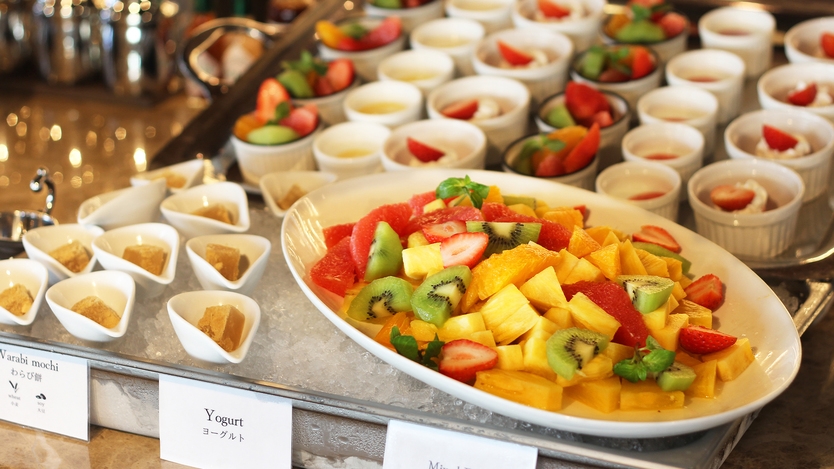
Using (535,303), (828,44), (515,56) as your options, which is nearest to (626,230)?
(535,303)

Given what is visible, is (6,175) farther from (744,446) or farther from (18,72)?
(744,446)

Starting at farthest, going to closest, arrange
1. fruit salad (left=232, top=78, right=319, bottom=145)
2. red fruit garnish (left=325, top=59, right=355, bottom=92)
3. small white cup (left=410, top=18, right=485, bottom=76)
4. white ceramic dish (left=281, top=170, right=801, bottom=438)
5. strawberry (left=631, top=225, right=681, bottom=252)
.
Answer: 1. small white cup (left=410, top=18, right=485, bottom=76)
2. red fruit garnish (left=325, top=59, right=355, bottom=92)
3. fruit salad (left=232, top=78, right=319, bottom=145)
4. strawberry (left=631, top=225, right=681, bottom=252)
5. white ceramic dish (left=281, top=170, right=801, bottom=438)

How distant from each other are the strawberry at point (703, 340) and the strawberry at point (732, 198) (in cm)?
55

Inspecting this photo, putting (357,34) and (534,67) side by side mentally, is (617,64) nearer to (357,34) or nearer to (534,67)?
(534,67)

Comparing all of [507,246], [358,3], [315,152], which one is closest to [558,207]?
[507,246]

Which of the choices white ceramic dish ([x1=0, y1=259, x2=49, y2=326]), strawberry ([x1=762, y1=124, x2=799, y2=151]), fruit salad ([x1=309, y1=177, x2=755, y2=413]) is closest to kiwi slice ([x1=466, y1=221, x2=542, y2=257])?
fruit salad ([x1=309, y1=177, x2=755, y2=413])

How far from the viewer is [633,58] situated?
2.11m

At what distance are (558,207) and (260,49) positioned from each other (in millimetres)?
1604

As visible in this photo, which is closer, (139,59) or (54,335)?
(54,335)

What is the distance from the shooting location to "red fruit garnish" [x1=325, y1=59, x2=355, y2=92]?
2.11 meters

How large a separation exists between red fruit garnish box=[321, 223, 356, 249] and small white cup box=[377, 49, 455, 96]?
87 centimetres

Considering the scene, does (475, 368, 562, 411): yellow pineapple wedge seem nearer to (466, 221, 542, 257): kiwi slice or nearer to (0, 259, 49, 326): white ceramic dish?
(466, 221, 542, 257): kiwi slice

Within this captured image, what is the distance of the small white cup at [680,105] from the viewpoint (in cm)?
194

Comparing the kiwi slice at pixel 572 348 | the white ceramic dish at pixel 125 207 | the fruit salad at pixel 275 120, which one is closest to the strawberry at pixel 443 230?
the kiwi slice at pixel 572 348
